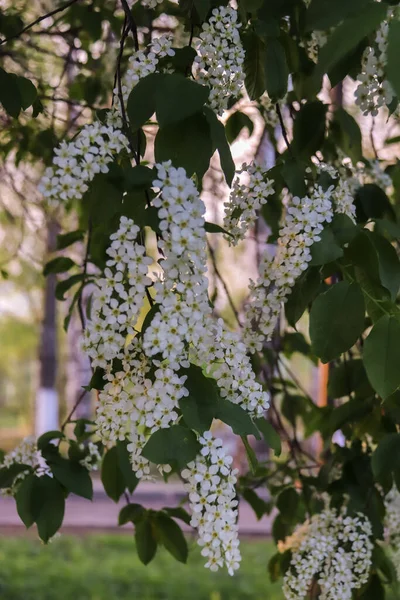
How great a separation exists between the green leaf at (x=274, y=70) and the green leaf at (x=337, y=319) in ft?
1.00

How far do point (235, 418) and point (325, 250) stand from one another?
0.26 meters

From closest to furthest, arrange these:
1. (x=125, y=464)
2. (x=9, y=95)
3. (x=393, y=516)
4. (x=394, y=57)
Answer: (x=394, y=57), (x=9, y=95), (x=125, y=464), (x=393, y=516)

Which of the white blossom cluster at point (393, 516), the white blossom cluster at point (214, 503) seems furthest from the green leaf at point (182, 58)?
the white blossom cluster at point (393, 516)

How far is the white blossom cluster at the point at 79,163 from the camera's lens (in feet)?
3.08

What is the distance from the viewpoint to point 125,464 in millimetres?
1530

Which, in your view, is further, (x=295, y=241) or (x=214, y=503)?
(x=295, y=241)

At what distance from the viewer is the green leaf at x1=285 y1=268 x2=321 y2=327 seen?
113 centimetres

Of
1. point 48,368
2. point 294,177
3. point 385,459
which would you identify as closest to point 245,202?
point 294,177

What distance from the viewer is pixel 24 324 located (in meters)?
12.9

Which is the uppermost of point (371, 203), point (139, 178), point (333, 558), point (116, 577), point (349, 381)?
point (371, 203)

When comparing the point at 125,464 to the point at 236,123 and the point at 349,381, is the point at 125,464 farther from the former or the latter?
the point at 236,123

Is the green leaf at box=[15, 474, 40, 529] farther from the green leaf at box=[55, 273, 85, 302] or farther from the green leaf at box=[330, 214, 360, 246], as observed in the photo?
the green leaf at box=[330, 214, 360, 246]

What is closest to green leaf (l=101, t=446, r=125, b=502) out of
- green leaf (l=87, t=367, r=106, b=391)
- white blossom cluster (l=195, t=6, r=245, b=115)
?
green leaf (l=87, t=367, r=106, b=391)

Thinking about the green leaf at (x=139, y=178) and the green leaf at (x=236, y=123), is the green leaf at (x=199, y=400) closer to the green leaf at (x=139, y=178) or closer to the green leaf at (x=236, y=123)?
the green leaf at (x=139, y=178)
